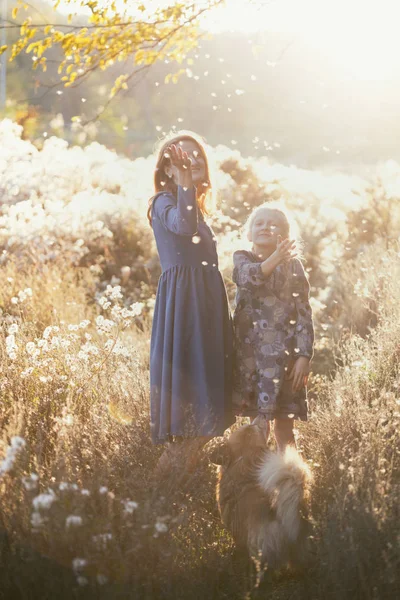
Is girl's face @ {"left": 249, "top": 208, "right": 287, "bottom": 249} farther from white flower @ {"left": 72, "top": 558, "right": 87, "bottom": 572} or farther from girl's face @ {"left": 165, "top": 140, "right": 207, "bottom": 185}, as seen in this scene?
white flower @ {"left": 72, "top": 558, "right": 87, "bottom": 572}

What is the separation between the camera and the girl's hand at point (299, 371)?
3.50m

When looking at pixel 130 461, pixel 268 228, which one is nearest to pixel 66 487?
pixel 130 461

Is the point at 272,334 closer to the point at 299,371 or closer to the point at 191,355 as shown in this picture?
the point at 299,371

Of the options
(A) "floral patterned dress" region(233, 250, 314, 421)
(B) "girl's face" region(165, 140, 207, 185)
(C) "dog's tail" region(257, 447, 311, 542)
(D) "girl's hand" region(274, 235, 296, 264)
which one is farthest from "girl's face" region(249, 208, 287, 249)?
(C) "dog's tail" region(257, 447, 311, 542)

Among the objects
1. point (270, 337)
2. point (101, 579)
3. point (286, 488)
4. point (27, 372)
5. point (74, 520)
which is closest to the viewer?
point (74, 520)

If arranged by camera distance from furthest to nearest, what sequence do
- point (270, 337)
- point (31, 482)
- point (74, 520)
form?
point (270, 337)
point (31, 482)
point (74, 520)

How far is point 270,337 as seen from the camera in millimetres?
3600

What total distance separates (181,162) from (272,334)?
1157 millimetres

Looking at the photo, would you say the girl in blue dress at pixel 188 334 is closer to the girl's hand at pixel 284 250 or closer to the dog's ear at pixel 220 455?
the dog's ear at pixel 220 455

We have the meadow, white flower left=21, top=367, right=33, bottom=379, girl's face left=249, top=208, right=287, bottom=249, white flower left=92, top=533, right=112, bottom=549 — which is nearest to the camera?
white flower left=92, top=533, right=112, bottom=549

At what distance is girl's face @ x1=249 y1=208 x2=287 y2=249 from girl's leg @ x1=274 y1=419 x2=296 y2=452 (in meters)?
1.04

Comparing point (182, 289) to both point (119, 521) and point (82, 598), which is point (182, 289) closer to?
point (119, 521)

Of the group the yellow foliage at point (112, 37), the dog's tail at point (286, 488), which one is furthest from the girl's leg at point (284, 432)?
the yellow foliage at point (112, 37)

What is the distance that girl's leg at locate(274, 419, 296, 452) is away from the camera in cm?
367
